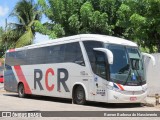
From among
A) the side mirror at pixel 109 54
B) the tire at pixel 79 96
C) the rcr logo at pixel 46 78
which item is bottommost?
the tire at pixel 79 96

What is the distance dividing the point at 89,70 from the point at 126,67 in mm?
1714

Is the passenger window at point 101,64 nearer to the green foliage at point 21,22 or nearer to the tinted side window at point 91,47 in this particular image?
the tinted side window at point 91,47

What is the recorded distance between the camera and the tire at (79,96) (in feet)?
59.1

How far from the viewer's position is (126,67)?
16.8 m

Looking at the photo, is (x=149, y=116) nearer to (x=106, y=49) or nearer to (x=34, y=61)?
(x=106, y=49)

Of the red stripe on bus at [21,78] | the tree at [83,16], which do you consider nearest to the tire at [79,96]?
the red stripe on bus at [21,78]

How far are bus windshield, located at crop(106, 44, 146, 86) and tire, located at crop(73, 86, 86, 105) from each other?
7.09 ft

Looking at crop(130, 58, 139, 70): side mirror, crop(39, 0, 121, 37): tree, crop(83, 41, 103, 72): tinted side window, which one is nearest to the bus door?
crop(83, 41, 103, 72): tinted side window

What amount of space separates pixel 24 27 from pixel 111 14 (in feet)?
59.7

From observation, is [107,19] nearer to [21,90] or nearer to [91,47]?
[21,90]

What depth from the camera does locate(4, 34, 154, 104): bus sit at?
651 inches

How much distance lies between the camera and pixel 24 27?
4341 centimetres

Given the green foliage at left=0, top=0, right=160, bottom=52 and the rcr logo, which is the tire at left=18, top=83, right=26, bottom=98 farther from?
the green foliage at left=0, top=0, right=160, bottom=52

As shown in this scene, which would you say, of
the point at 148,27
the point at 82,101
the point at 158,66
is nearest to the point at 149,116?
the point at 82,101
